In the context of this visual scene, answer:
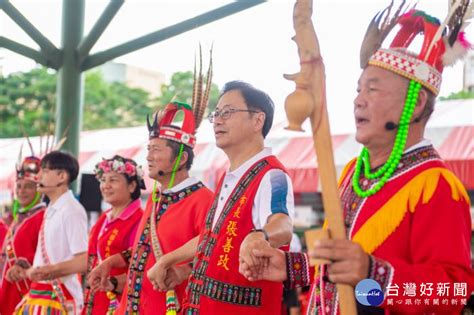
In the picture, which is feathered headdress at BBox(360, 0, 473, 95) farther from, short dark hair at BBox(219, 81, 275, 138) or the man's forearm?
short dark hair at BBox(219, 81, 275, 138)

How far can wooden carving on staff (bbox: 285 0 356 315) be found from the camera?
1.67 m

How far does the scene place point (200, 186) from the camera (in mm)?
3715

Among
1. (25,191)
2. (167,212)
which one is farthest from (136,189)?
(25,191)

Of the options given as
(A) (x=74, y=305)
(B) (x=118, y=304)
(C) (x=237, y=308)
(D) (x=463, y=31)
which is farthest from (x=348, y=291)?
(A) (x=74, y=305)

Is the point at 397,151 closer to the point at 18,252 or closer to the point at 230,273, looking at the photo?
the point at 230,273

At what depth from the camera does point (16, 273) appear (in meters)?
4.86

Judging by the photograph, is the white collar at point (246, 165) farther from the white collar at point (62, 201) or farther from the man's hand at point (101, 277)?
the white collar at point (62, 201)

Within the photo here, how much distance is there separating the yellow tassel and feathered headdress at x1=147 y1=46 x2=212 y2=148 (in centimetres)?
184

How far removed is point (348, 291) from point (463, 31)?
0.88 m

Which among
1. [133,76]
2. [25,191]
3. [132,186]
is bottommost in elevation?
[132,186]

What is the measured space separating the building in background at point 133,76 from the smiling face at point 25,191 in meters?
35.1

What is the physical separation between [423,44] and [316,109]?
62 centimetres

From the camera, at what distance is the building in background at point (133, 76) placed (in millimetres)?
41875

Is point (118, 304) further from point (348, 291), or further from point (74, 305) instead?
point (348, 291)
